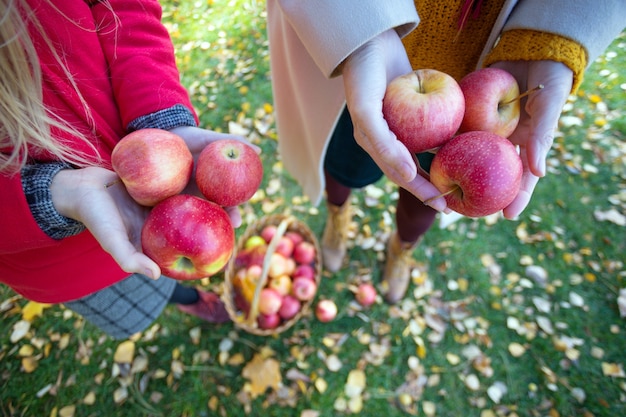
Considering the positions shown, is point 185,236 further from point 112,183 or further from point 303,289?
point 303,289

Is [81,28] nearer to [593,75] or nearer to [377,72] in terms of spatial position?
[377,72]

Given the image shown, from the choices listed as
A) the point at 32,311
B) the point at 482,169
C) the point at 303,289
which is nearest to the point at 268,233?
the point at 303,289

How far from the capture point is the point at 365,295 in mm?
2334

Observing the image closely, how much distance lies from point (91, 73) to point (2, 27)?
33 centimetres

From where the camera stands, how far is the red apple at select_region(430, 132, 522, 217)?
3.58ft

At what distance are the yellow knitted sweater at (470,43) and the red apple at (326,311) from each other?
146cm

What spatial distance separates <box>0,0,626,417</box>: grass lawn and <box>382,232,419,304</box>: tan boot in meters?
0.08

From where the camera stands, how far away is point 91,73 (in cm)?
115

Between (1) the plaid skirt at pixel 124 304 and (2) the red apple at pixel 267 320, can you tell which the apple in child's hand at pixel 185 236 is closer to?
(1) the plaid skirt at pixel 124 304

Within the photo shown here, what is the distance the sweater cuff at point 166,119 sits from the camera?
1241mm

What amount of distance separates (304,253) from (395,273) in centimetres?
58

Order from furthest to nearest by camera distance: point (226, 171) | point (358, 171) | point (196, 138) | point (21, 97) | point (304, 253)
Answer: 1. point (304, 253)
2. point (358, 171)
3. point (196, 138)
4. point (226, 171)
5. point (21, 97)

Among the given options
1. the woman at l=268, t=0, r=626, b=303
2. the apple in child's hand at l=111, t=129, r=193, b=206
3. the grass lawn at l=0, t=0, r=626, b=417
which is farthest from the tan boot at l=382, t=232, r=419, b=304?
the apple in child's hand at l=111, t=129, r=193, b=206

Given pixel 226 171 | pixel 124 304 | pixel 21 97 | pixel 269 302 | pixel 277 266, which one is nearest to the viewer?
pixel 21 97
